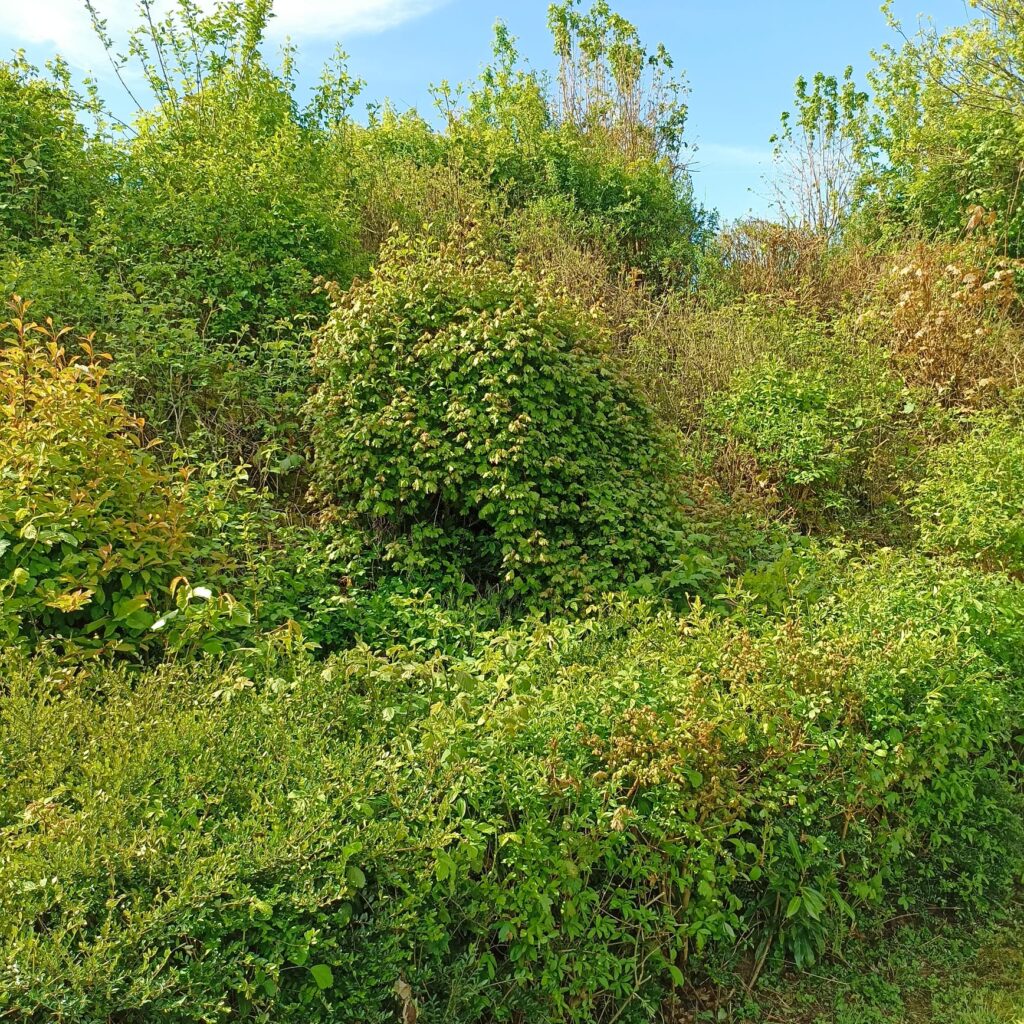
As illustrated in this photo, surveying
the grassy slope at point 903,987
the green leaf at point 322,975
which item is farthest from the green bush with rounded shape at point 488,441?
the green leaf at point 322,975

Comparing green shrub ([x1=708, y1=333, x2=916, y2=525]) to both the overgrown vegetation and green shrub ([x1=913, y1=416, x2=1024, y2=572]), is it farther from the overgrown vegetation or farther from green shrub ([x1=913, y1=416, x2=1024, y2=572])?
green shrub ([x1=913, y1=416, x2=1024, y2=572])

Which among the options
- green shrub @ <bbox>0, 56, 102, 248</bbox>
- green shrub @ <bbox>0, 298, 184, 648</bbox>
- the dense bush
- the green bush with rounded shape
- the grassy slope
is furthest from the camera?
green shrub @ <bbox>0, 56, 102, 248</bbox>

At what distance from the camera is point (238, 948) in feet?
7.78

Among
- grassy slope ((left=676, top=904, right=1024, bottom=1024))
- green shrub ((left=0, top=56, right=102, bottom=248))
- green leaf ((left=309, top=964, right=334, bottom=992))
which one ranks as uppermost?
green shrub ((left=0, top=56, right=102, bottom=248))

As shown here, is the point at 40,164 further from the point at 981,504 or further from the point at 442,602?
the point at 981,504

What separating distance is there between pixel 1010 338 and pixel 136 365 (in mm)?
8966

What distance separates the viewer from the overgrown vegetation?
265cm

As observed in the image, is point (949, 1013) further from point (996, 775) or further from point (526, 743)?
point (526, 743)

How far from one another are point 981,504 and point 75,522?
17.2 feet

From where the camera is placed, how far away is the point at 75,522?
→ 393 centimetres

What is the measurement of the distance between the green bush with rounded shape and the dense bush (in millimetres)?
1063

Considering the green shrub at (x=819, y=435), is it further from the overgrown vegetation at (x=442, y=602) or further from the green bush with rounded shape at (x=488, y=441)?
the green bush with rounded shape at (x=488, y=441)

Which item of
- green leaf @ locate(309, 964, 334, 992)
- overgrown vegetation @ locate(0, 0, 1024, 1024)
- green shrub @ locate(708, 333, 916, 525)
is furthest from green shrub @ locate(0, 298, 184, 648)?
green shrub @ locate(708, 333, 916, 525)

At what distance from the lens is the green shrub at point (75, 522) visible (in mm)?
3818
